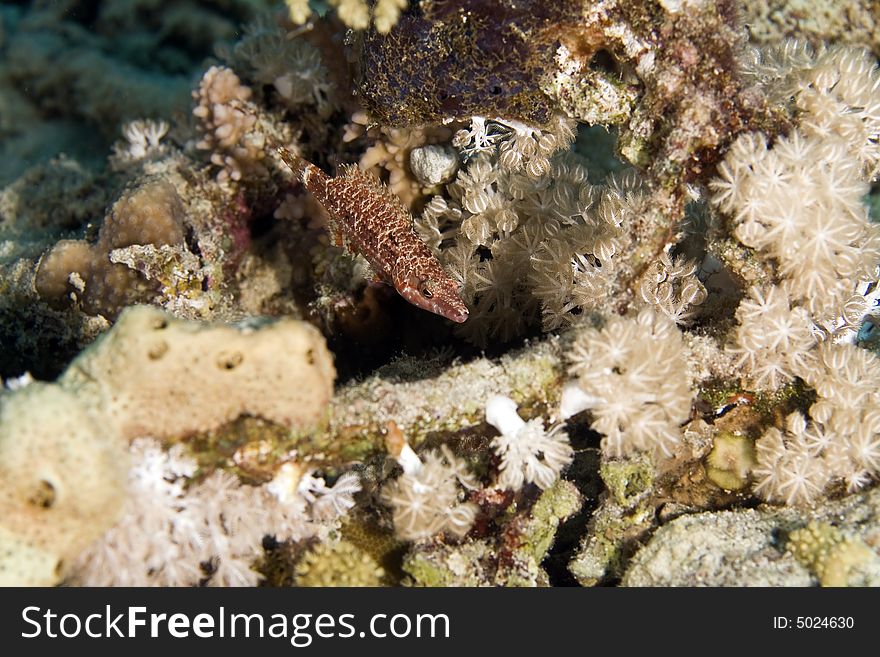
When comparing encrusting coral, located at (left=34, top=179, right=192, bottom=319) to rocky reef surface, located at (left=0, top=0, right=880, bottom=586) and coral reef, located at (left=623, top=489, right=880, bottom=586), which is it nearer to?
rocky reef surface, located at (left=0, top=0, right=880, bottom=586)

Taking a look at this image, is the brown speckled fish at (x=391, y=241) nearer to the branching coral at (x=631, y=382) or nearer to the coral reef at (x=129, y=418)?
the branching coral at (x=631, y=382)

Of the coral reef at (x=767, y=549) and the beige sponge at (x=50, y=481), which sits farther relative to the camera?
the coral reef at (x=767, y=549)

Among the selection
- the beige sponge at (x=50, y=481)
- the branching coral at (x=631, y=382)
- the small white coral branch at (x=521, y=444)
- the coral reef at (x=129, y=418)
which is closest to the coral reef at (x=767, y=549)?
the branching coral at (x=631, y=382)

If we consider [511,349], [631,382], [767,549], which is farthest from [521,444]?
[767,549]

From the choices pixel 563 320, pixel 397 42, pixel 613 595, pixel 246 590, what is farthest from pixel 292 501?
pixel 397 42

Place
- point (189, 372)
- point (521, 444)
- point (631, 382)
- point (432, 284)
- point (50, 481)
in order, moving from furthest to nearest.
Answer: point (432, 284)
point (521, 444)
point (631, 382)
point (189, 372)
point (50, 481)

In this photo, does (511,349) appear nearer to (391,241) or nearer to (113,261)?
(391,241)
